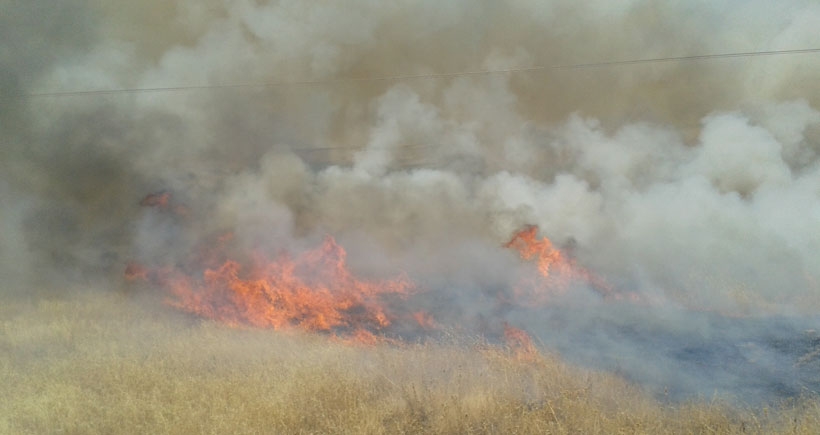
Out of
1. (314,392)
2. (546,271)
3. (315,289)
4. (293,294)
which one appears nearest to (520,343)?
(314,392)

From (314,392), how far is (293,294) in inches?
191

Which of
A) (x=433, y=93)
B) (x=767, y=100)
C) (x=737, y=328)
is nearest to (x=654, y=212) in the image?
(x=737, y=328)

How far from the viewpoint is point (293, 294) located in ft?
38.1

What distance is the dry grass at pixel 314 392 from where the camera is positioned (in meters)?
6.11

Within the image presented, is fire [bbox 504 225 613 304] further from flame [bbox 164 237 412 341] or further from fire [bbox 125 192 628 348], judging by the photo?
flame [bbox 164 237 412 341]

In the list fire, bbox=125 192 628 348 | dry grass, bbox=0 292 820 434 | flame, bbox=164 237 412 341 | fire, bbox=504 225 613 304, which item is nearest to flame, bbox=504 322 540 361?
fire, bbox=125 192 628 348

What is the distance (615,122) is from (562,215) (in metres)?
5.77

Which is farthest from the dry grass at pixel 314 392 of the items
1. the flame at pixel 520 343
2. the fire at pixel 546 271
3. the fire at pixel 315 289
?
the fire at pixel 546 271

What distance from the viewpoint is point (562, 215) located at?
1374cm

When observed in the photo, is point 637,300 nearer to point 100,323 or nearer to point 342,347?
point 342,347

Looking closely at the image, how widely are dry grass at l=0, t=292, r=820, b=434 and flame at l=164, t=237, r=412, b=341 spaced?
45.5 inches

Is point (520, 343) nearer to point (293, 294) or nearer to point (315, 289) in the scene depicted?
point (315, 289)

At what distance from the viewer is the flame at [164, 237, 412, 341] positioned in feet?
35.0

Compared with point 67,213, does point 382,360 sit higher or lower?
lower
